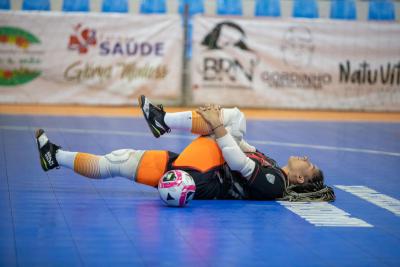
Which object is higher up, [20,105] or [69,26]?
[69,26]

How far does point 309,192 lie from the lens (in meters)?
7.53

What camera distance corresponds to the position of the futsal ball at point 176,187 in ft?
22.6

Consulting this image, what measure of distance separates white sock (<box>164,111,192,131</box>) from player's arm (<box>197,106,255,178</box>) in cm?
17

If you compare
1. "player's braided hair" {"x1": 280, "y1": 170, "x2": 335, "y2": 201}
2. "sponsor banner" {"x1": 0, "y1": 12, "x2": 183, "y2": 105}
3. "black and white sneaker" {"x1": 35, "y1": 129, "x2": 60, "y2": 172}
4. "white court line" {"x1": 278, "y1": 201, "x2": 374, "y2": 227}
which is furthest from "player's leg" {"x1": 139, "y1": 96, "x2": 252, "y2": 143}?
"sponsor banner" {"x1": 0, "y1": 12, "x2": 183, "y2": 105}

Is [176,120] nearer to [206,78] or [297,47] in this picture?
[206,78]

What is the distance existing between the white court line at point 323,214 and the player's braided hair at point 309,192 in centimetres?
7

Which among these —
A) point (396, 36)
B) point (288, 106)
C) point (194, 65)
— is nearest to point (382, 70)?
point (396, 36)

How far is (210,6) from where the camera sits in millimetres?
17312

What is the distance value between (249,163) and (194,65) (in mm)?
8999

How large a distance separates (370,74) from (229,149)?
33.0ft

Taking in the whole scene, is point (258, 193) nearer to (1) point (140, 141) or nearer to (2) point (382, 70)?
(1) point (140, 141)

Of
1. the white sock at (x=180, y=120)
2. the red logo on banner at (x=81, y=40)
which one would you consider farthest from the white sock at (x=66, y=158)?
the red logo on banner at (x=81, y=40)

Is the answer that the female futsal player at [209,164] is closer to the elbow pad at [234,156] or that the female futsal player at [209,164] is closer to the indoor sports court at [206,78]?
the elbow pad at [234,156]

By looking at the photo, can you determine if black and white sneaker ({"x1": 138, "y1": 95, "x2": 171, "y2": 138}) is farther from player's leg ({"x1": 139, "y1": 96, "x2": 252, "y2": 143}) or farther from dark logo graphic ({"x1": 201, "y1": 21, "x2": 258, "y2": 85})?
dark logo graphic ({"x1": 201, "y1": 21, "x2": 258, "y2": 85})
